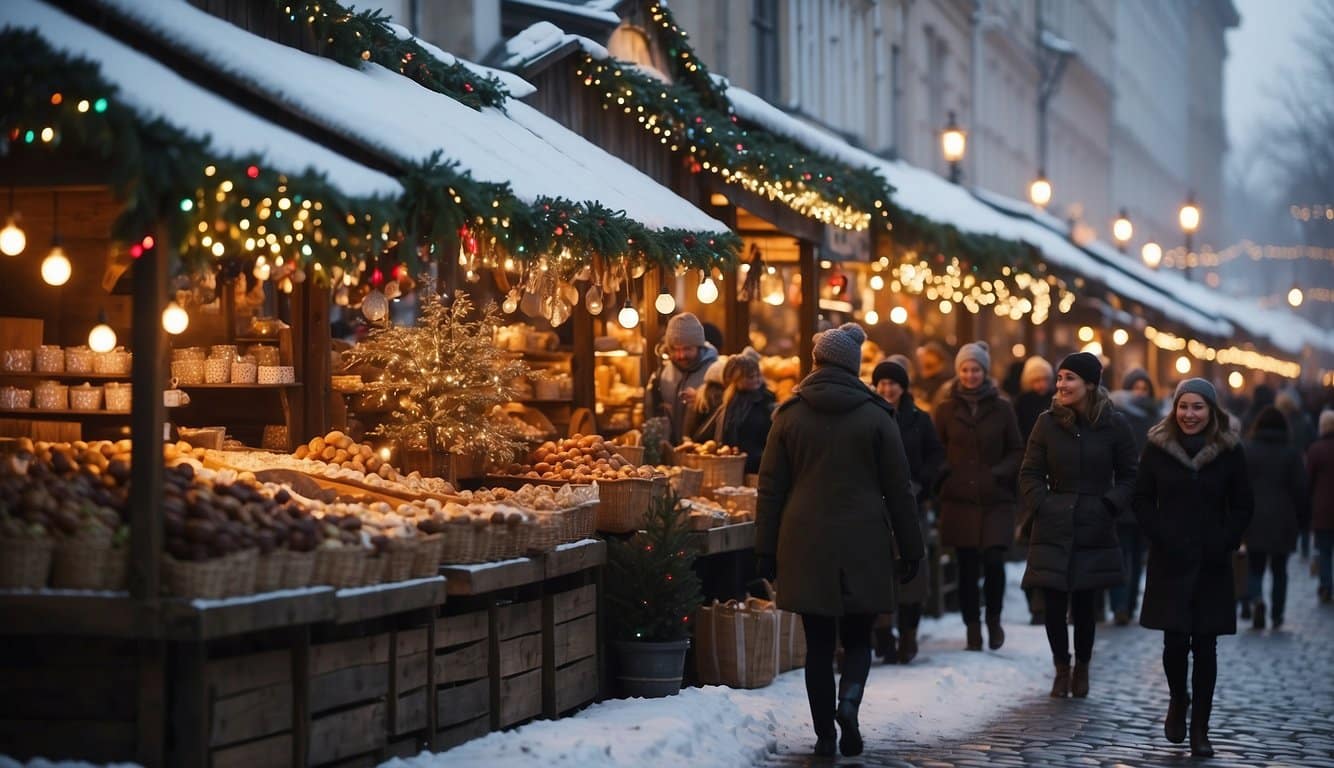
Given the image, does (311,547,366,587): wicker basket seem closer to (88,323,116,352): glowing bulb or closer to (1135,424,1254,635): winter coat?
(88,323,116,352): glowing bulb

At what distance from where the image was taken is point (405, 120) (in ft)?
34.4

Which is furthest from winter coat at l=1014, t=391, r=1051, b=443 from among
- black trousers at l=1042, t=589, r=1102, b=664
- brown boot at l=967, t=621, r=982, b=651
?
black trousers at l=1042, t=589, r=1102, b=664

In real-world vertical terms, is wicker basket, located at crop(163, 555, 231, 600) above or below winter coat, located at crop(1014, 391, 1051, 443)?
below

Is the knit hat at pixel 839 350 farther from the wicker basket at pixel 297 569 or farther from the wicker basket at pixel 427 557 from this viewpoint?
the wicker basket at pixel 297 569

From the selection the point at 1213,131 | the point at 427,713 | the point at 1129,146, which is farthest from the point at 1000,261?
the point at 1213,131

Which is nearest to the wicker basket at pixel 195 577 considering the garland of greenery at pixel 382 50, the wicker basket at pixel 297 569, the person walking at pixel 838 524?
the wicker basket at pixel 297 569

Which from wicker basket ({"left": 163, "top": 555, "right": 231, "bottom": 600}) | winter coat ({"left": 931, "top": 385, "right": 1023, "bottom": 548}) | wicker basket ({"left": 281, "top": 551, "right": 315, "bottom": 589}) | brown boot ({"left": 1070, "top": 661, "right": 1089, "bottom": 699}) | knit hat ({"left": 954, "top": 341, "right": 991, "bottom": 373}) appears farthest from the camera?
knit hat ({"left": 954, "top": 341, "right": 991, "bottom": 373})

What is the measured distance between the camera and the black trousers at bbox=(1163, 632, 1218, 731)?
35.1 feet

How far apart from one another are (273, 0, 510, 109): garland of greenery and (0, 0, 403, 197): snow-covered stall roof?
8.63ft

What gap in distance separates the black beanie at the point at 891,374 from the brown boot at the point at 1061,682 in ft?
8.05

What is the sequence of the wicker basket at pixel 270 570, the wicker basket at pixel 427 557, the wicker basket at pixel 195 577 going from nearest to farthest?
the wicker basket at pixel 195 577
the wicker basket at pixel 270 570
the wicker basket at pixel 427 557

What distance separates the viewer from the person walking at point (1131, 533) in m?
17.7

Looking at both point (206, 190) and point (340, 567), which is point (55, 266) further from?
point (340, 567)

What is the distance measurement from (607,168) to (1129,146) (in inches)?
2144
